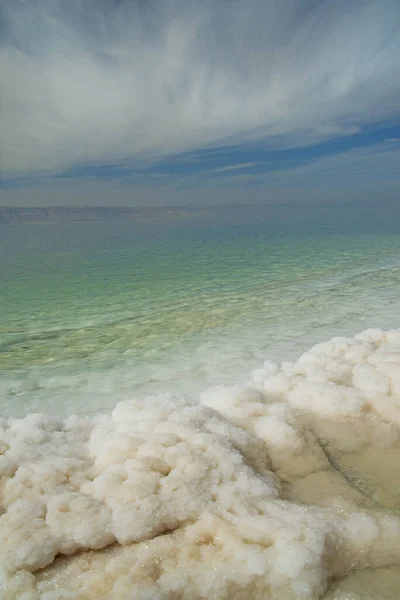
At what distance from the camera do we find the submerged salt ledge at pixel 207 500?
2.33 m

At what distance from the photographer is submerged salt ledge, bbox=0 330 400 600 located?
233 centimetres

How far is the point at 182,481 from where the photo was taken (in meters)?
2.99

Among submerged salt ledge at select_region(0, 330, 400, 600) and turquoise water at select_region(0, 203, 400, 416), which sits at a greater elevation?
submerged salt ledge at select_region(0, 330, 400, 600)

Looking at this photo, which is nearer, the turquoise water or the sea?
the sea

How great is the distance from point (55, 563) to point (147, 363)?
447 centimetres

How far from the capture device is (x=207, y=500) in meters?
2.87

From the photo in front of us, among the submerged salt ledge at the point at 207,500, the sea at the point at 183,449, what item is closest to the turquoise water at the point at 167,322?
the sea at the point at 183,449

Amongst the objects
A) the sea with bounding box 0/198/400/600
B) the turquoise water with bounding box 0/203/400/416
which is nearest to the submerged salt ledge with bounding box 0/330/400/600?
the sea with bounding box 0/198/400/600

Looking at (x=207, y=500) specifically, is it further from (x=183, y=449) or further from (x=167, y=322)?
(x=167, y=322)

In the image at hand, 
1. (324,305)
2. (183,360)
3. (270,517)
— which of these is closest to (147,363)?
(183,360)

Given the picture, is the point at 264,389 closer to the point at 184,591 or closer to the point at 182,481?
the point at 182,481

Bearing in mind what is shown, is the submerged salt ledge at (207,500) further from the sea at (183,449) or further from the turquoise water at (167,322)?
the turquoise water at (167,322)

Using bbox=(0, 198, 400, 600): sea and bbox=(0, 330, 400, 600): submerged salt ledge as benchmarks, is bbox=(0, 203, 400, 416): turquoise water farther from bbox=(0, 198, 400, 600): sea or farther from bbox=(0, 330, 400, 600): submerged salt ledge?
bbox=(0, 330, 400, 600): submerged salt ledge

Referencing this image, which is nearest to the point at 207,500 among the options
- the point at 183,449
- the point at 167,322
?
the point at 183,449
